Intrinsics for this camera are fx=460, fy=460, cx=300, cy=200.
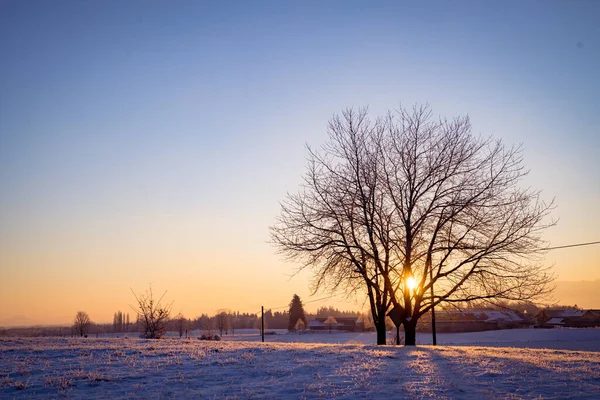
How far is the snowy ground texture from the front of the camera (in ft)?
32.7

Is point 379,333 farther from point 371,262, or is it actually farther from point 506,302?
point 506,302

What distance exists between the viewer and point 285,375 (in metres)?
11.9

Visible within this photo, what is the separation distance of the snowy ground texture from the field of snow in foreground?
24mm

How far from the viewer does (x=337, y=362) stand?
45.8 ft

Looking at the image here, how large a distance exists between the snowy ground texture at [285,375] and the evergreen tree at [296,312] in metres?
104

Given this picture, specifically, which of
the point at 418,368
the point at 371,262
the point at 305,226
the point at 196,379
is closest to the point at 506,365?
the point at 418,368

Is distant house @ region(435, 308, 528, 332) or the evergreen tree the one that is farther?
the evergreen tree

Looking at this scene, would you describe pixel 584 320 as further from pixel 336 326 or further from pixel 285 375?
pixel 285 375

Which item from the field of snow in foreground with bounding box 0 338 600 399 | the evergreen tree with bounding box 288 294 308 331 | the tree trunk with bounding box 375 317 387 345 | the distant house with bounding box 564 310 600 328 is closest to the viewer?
the field of snow in foreground with bounding box 0 338 600 399

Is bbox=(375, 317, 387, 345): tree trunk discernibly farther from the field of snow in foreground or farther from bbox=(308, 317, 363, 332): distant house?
bbox=(308, 317, 363, 332): distant house

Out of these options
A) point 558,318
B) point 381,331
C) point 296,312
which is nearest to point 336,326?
point 296,312

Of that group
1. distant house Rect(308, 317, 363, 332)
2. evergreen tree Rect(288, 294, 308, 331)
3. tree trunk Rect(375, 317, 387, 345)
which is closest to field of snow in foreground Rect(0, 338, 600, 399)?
tree trunk Rect(375, 317, 387, 345)

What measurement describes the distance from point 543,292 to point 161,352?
17.3 m

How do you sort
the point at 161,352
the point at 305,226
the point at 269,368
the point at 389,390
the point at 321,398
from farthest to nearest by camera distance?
the point at 305,226, the point at 161,352, the point at 269,368, the point at 389,390, the point at 321,398
